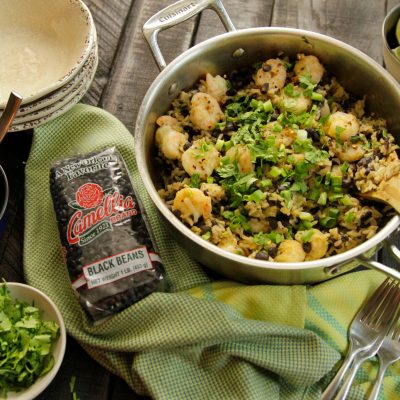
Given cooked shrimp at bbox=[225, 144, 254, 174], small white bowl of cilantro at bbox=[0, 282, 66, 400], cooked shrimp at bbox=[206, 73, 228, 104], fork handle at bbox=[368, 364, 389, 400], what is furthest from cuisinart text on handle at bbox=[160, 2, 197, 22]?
fork handle at bbox=[368, 364, 389, 400]

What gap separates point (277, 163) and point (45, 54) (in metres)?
0.78

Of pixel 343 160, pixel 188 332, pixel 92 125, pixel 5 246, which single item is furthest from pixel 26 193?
pixel 343 160

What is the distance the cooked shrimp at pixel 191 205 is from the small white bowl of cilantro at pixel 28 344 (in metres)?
0.35

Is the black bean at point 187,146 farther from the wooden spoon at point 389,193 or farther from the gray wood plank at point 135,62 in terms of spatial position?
the wooden spoon at point 389,193

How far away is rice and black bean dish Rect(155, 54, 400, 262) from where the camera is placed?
143cm

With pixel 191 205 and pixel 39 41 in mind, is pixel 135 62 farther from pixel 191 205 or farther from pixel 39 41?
pixel 191 205

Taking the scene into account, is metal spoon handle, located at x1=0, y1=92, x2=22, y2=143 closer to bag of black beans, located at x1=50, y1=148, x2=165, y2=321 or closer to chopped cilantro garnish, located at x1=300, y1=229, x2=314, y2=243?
bag of black beans, located at x1=50, y1=148, x2=165, y2=321

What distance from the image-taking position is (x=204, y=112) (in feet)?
5.18

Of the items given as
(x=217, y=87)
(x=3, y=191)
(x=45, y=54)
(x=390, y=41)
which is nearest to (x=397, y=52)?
(x=390, y=41)

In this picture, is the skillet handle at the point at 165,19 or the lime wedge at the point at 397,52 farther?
the lime wedge at the point at 397,52

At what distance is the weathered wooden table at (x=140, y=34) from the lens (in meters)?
1.78

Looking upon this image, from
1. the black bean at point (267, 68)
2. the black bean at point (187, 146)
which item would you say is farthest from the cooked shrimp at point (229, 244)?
the black bean at point (267, 68)

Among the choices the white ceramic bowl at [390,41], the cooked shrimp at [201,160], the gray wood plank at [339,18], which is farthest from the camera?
the gray wood plank at [339,18]

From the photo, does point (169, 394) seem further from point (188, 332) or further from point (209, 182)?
point (209, 182)
